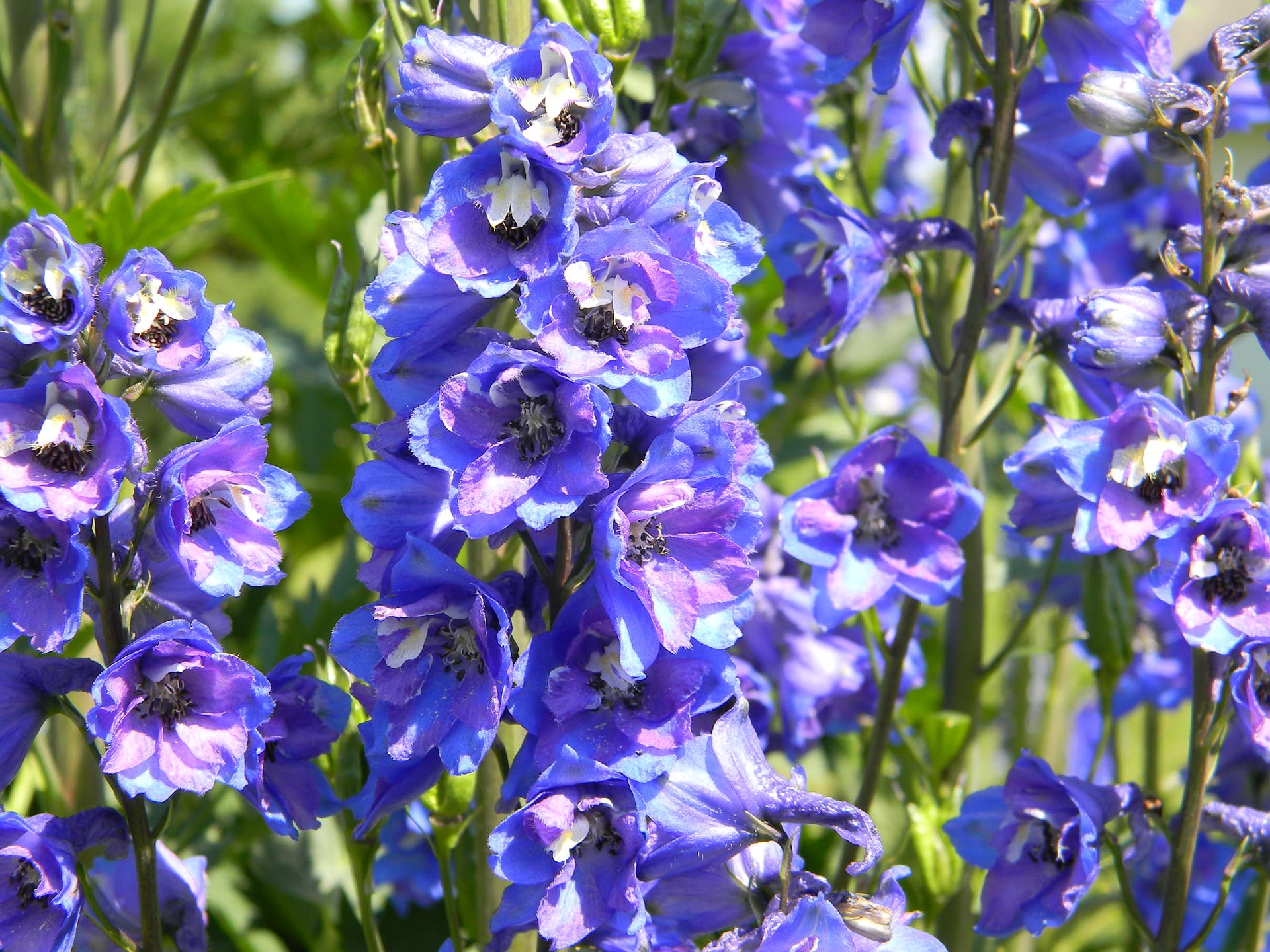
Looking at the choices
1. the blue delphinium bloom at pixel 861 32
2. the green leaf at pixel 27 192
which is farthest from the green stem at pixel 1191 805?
the green leaf at pixel 27 192

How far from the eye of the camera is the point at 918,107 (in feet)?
7.69

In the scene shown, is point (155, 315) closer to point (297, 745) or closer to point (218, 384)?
point (218, 384)

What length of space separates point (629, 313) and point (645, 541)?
0.47 feet

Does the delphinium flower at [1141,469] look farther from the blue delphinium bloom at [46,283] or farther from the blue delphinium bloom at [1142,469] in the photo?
the blue delphinium bloom at [46,283]

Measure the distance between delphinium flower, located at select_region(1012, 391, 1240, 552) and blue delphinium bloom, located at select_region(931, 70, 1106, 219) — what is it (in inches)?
12.1

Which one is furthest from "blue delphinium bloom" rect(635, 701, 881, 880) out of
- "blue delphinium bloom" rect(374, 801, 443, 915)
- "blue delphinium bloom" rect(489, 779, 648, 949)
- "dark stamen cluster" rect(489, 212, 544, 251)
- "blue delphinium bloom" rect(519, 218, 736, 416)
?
"blue delphinium bloom" rect(374, 801, 443, 915)

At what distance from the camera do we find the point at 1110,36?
1161 millimetres

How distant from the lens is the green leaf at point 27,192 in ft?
3.99

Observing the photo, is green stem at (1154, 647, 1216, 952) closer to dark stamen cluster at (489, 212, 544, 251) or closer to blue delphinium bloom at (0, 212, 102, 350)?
dark stamen cluster at (489, 212, 544, 251)

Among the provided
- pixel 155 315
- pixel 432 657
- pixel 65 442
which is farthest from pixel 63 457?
pixel 432 657

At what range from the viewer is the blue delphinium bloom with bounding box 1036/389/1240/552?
0.98m

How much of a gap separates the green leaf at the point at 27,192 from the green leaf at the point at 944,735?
96cm

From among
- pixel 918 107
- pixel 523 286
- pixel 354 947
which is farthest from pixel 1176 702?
pixel 918 107

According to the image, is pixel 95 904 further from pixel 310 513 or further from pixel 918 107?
pixel 918 107
